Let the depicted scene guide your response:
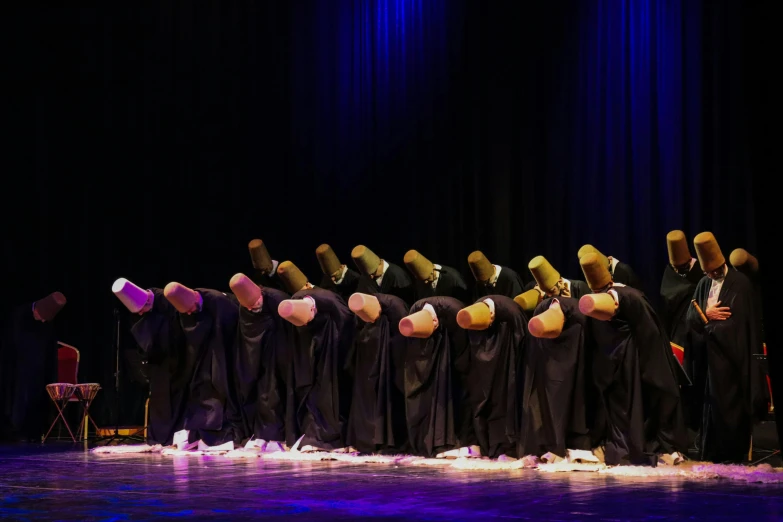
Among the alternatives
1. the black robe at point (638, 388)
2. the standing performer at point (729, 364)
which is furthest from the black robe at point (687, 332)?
the black robe at point (638, 388)

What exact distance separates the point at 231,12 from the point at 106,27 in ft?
4.65

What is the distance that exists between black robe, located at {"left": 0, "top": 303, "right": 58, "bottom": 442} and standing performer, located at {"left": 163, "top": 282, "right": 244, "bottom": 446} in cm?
214

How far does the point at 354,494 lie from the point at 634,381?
2115mm

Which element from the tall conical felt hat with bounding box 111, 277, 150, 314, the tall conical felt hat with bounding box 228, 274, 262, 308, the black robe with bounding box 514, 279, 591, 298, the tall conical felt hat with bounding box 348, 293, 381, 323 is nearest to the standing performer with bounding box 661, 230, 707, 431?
the black robe with bounding box 514, 279, 591, 298

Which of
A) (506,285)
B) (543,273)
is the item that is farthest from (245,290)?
(543,273)

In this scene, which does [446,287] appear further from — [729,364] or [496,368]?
[729,364]

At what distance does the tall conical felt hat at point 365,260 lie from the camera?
8945mm

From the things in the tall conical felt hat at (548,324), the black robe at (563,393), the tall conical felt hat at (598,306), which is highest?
the tall conical felt hat at (598,306)

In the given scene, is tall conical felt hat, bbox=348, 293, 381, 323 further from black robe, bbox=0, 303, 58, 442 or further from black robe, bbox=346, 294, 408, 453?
black robe, bbox=0, 303, 58, 442

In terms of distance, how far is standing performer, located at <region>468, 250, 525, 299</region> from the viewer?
8.43 m

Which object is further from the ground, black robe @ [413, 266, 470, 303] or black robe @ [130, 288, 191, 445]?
black robe @ [413, 266, 470, 303]

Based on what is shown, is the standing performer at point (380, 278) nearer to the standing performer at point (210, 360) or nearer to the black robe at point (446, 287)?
the black robe at point (446, 287)

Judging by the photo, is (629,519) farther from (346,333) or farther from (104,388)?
(104,388)

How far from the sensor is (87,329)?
11.1 meters
